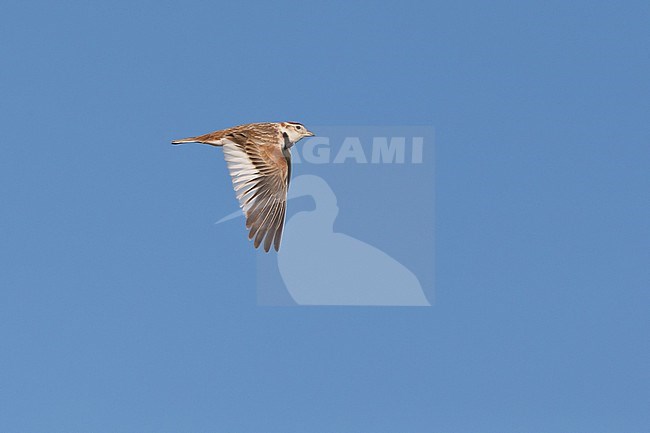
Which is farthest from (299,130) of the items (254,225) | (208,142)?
(254,225)

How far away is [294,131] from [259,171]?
7.31ft

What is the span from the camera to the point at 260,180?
2116 cm

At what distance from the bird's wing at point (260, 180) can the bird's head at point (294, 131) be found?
0.89m

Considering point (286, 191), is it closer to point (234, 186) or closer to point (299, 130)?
point (234, 186)

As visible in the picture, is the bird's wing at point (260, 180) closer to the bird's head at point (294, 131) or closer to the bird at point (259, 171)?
the bird at point (259, 171)

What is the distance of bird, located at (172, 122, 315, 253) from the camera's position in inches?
808

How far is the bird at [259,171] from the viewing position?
2053 cm

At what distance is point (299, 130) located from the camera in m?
23.4

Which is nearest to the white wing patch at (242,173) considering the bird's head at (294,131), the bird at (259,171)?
the bird at (259,171)

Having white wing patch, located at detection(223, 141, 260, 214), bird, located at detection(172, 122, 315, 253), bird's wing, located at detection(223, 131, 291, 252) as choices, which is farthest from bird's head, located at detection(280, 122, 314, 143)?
white wing patch, located at detection(223, 141, 260, 214)

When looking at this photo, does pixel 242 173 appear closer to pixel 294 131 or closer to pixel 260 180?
pixel 260 180

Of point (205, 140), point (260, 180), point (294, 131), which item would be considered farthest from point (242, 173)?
point (294, 131)

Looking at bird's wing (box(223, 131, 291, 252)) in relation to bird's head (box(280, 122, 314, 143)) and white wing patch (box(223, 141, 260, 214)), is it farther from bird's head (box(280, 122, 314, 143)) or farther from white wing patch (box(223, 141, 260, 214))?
bird's head (box(280, 122, 314, 143))

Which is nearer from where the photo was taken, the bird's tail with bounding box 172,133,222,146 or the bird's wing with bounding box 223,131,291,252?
the bird's wing with bounding box 223,131,291,252
